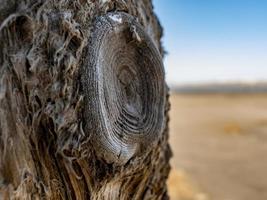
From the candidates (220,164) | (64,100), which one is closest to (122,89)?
(64,100)

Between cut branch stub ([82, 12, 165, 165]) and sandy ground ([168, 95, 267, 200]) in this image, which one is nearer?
cut branch stub ([82, 12, 165, 165])

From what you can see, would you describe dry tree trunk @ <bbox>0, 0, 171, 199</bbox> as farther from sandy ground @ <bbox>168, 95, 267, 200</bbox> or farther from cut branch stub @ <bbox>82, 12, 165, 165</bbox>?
sandy ground @ <bbox>168, 95, 267, 200</bbox>

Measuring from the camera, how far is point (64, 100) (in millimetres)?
1200

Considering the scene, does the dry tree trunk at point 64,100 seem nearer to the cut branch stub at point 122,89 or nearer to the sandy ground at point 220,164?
the cut branch stub at point 122,89

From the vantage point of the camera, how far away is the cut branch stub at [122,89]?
122cm

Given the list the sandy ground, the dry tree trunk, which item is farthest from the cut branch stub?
the sandy ground

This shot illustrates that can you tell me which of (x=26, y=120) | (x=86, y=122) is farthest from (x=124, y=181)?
(x=26, y=120)

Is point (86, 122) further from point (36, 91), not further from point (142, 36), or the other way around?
point (142, 36)

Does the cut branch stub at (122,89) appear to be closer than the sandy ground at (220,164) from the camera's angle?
Yes

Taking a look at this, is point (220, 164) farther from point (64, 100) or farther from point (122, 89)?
point (64, 100)

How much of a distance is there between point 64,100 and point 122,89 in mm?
219

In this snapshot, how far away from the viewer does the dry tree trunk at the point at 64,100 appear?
1.16 meters

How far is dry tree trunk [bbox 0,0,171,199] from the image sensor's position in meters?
1.16

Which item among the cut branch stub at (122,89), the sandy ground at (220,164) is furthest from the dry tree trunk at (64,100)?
the sandy ground at (220,164)
